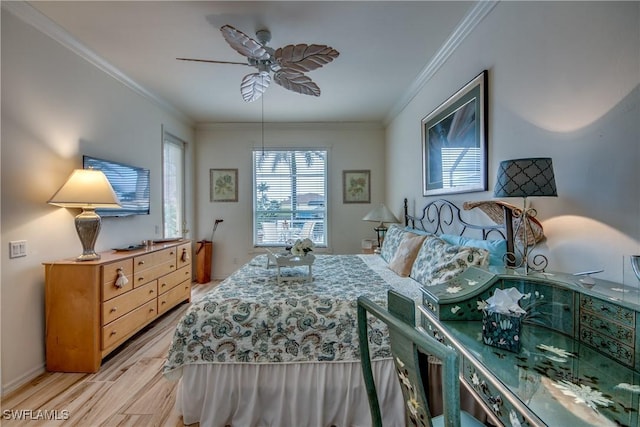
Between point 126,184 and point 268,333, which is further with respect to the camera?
point 126,184

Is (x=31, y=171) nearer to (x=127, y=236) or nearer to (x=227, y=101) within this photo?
(x=127, y=236)

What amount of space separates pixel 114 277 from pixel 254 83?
2012 millimetres

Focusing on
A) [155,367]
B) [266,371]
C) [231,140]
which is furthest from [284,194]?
[266,371]

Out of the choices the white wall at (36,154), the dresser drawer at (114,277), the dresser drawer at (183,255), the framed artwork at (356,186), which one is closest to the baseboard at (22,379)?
the white wall at (36,154)

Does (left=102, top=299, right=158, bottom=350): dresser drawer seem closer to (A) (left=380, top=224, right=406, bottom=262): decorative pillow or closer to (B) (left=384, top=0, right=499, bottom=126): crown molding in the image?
(A) (left=380, top=224, right=406, bottom=262): decorative pillow

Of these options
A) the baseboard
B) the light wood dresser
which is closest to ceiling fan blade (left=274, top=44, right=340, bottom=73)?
the light wood dresser

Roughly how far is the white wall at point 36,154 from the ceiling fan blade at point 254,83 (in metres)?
1.51

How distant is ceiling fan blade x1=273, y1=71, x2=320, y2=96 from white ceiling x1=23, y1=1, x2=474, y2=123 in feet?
1.15

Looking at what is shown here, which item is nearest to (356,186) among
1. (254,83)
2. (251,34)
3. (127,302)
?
(254,83)

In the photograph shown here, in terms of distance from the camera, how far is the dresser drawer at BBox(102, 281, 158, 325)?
2.34 metres

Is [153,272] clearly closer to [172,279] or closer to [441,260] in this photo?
[172,279]

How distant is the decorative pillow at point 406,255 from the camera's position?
8.25 feet

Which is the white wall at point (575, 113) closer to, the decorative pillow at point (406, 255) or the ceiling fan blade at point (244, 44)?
the decorative pillow at point (406, 255)

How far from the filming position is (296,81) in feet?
8.30
